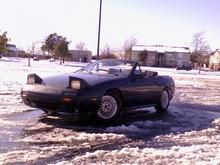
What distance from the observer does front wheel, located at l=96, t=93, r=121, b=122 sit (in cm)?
841

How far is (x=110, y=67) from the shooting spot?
9555 mm

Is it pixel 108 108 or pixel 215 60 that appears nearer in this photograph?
pixel 108 108

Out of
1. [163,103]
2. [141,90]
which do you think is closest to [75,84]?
[141,90]

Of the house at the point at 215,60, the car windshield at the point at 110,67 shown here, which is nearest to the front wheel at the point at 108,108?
the car windshield at the point at 110,67

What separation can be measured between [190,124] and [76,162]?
4.18 meters

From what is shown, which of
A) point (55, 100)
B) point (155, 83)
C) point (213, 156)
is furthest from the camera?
point (155, 83)

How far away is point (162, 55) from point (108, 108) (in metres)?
106

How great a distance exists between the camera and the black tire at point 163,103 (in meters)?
10.7

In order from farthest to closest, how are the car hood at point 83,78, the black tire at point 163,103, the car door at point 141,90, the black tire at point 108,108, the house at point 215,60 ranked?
1. the house at point 215,60
2. the black tire at point 163,103
3. the car door at point 141,90
4. the black tire at point 108,108
5. the car hood at point 83,78

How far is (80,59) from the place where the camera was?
112 m

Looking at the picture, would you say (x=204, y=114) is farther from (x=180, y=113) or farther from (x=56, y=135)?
(x=56, y=135)

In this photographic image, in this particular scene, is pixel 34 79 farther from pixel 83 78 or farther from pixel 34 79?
pixel 83 78

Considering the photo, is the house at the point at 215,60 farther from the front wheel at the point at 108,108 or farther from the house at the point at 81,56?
the front wheel at the point at 108,108

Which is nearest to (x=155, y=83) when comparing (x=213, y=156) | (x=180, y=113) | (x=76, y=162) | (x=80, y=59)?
(x=180, y=113)
